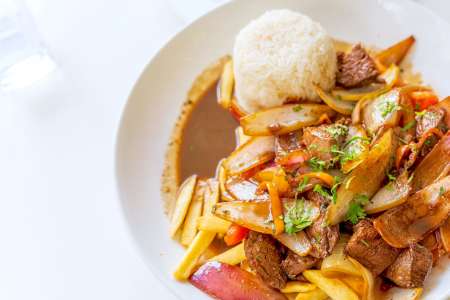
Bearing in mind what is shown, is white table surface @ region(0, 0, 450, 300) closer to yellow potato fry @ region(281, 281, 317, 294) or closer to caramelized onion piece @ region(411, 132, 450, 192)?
yellow potato fry @ region(281, 281, 317, 294)

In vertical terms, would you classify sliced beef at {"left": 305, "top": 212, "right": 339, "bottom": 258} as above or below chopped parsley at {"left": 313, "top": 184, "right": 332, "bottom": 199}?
below

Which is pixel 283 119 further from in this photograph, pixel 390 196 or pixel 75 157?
pixel 75 157

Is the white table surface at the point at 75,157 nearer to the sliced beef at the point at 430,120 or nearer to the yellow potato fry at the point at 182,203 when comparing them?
the yellow potato fry at the point at 182,203

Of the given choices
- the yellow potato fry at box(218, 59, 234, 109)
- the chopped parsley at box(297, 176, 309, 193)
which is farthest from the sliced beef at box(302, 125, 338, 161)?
the yellow potato fry at box(218, 59, 234, 109)

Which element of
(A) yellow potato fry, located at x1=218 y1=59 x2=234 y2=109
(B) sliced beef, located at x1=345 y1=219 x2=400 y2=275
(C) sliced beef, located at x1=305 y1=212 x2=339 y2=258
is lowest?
(B) sliced beef, located at x1=345 y1=219 x2=400 y2=275

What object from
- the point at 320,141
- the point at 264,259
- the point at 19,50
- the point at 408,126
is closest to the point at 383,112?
the point at 408,126

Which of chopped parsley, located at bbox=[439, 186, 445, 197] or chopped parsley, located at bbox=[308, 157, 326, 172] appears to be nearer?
chopped parsley, located at bbox=[439, 186, 445, 197]
